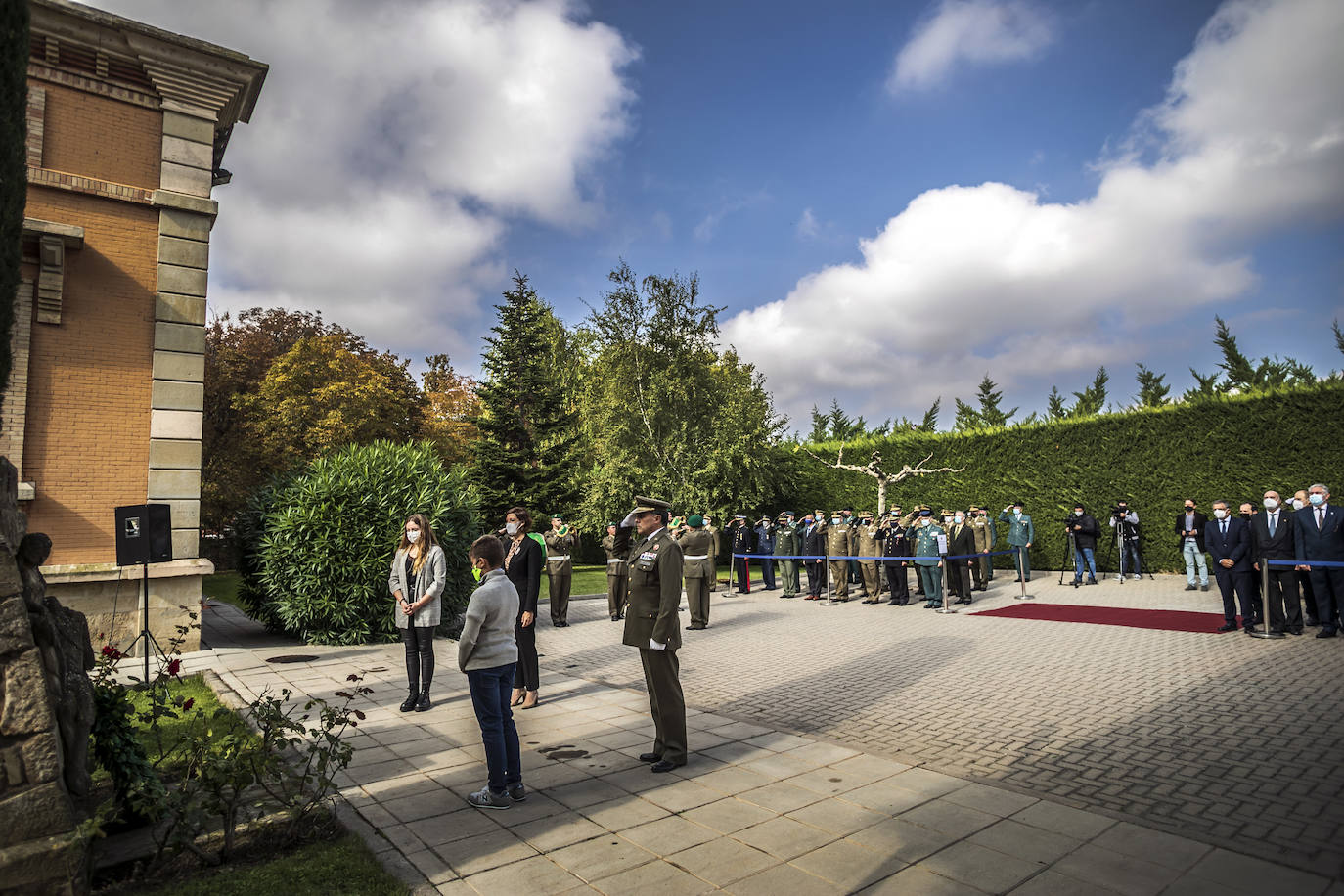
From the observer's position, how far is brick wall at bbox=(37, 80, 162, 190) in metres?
10.1

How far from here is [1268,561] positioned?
10.3m

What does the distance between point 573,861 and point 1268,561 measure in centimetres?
1082

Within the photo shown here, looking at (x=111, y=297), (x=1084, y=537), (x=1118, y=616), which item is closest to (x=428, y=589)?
(x=111, y=297)

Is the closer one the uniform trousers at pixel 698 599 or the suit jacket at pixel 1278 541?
the suit jacket at pixel 1278 541

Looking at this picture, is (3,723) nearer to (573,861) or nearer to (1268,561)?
(573,861)

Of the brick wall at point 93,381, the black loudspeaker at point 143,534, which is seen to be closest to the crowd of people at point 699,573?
the black loudspeaker at point 143,534

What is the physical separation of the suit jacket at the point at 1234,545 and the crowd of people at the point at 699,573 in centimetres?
2

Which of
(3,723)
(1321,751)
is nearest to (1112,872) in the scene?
(1321,751)

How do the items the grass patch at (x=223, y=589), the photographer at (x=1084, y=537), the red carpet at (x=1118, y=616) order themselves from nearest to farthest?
the red carpet at (x=1118, y=616) → the photographer at (x=1084, y=537) → the grass patch at (x=223, y=589)

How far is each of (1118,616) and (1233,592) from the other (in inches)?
76.8

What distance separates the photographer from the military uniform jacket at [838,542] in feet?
57.5

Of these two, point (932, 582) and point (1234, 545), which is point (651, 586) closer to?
point (1234, 545)

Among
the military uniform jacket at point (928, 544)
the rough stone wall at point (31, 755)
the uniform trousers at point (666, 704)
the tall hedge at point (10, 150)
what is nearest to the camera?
the rough stone wall at point (31, 755)

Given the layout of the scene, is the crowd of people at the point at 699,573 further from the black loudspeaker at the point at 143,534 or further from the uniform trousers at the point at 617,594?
the black loudspeaker at the point at 143,534
